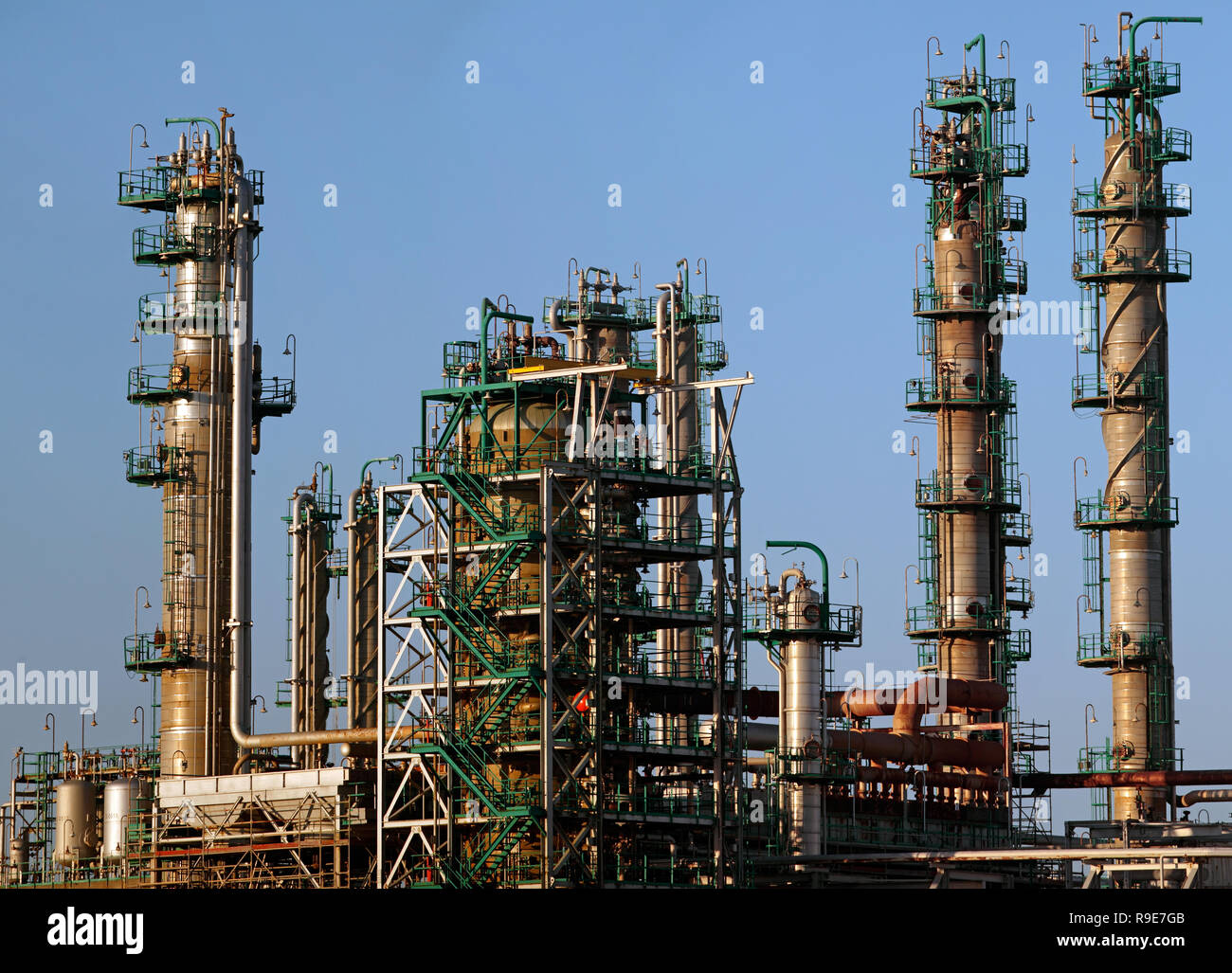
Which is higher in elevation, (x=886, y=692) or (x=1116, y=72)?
(x=1116, y=72)

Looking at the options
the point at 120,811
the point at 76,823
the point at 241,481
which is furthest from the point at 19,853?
the point at 241,481

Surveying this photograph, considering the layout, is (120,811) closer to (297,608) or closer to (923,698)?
(297,608)

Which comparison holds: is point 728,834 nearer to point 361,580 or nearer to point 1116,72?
point 361,580

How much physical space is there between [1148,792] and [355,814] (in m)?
33.2

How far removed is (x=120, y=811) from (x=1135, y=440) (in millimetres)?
38776

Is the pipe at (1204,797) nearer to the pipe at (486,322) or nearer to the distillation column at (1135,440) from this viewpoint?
the distillation column at (1135,440)

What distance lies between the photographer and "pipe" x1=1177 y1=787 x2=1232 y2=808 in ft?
303

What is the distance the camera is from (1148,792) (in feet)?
304

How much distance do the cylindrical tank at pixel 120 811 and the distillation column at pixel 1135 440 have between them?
114 ft

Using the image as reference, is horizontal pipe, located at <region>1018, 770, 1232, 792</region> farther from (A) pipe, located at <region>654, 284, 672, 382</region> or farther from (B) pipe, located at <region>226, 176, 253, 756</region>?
(B) pipe, located at <region>226, 176, 253, 756</region>

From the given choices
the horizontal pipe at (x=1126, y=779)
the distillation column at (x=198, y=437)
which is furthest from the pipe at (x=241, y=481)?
the horizontal pipe at (x=1126, y=779)

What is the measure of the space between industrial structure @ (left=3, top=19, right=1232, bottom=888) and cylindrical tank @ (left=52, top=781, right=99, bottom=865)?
9 cm

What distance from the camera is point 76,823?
80500 millimetres
